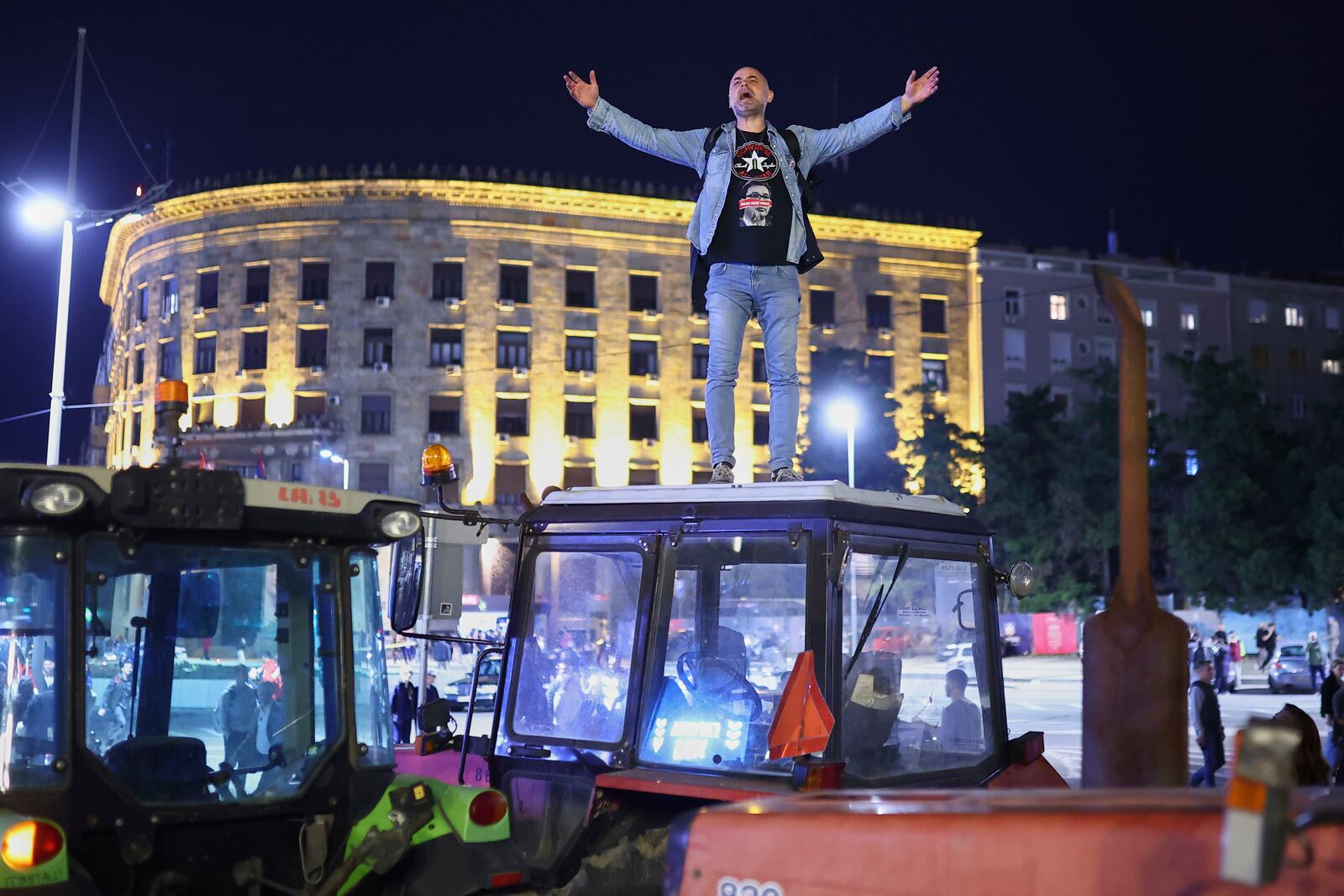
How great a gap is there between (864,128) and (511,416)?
50.9m

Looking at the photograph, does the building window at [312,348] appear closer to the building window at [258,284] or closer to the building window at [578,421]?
the building window at [258,284]

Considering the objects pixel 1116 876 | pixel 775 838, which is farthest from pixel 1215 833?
pixel 775 838

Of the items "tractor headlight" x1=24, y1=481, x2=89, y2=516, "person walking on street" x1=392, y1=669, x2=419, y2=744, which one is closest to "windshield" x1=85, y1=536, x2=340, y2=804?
"tractor headlight" x1=24, y1=481, x2=89, y2=516

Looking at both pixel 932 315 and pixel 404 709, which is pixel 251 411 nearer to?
pixel 932 315

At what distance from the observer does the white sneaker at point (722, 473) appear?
22.4 ft

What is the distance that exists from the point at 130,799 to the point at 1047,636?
51648 mm

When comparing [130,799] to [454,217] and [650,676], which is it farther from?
[454,217]

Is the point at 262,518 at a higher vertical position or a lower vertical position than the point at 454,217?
lower

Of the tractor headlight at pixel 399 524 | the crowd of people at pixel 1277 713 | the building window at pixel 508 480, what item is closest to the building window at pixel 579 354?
the building window at pixel 508 480

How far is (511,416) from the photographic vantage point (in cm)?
5762

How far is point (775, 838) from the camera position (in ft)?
Answer: 10.9

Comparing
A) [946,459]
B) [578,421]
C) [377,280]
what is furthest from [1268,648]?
[377,280]

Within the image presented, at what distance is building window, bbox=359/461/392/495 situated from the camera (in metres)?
56.1

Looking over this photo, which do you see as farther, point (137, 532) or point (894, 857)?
point (137, 532)
